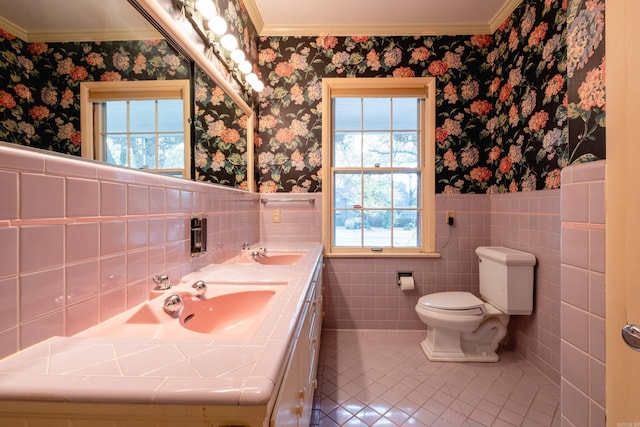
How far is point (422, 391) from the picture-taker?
162 cm

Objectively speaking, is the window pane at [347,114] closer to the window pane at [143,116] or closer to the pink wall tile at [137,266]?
the window pane at [143,116]

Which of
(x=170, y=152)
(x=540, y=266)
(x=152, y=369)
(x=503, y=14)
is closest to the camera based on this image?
(x=152, y=369)

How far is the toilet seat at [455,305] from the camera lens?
1.87 meters

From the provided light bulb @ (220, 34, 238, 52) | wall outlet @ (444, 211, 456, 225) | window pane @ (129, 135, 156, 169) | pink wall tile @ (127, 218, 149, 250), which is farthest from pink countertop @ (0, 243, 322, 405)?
wall outlet @ (444, 211, 456, 225)

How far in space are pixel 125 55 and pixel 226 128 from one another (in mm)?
878

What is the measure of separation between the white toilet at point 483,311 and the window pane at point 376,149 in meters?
1.14

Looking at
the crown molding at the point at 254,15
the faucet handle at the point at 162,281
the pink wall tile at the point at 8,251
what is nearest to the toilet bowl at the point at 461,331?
the faucet handle at the point at 162,281

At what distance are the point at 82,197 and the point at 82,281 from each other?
0.21 meters

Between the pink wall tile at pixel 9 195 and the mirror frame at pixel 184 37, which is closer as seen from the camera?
the pink wall tile at pixel 9 195

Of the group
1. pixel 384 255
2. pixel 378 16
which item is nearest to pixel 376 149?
pixel 384 255

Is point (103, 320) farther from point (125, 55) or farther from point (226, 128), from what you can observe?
point (226, 128)

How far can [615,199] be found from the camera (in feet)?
1.82

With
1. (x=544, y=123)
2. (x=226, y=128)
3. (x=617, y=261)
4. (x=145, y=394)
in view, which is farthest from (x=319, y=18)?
(x=145, y=394)

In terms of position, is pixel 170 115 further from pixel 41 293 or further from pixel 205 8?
pixel 41 293
